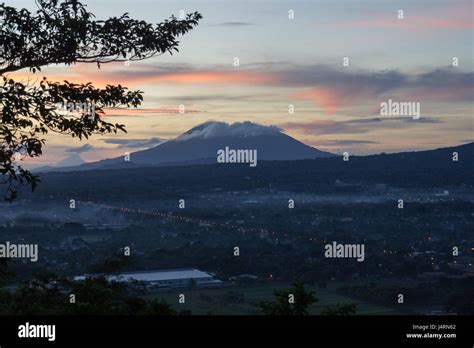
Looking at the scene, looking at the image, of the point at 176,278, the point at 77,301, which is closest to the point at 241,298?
the point at 176,278

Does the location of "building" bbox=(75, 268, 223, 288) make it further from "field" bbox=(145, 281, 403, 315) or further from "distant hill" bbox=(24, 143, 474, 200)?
"distant hill" bbox=(24, 143, 474, 200)

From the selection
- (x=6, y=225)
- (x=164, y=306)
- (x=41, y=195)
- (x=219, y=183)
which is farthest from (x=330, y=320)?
(x=219, y=183)

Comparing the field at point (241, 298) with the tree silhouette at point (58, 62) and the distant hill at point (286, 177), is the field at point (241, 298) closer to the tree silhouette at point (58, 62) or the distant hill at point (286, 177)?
the tree silhouette at point (58, 62)

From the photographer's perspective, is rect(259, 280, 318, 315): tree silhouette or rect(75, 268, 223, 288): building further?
rect(75, 268, 223, 288): building

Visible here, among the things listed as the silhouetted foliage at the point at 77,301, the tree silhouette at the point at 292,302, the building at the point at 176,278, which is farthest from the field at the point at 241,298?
the tree silhouette at the point at 292,302

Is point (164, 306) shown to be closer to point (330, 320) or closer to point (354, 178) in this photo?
point (330, 320)

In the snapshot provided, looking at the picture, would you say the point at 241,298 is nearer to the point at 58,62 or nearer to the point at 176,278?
the point at 176,278

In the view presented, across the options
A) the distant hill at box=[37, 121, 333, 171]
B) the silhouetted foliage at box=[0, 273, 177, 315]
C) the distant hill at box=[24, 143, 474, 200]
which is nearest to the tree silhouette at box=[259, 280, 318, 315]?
the silhouetted foliage at box=[0, 273, 177, 315]
